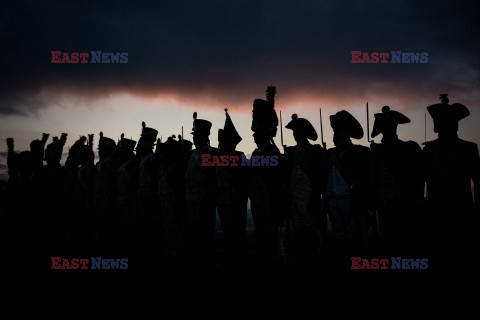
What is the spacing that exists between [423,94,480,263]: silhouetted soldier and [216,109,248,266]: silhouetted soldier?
371cm

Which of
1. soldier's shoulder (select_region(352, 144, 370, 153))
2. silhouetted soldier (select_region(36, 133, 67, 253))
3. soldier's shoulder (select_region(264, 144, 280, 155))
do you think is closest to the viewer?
soldier's shoulder (select_region(352, 144, 370, 153))

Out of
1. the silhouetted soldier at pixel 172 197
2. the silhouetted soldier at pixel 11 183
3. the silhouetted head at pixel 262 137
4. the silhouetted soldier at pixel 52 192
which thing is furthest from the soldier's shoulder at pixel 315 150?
the silhouetted soldier at pixel 11 183

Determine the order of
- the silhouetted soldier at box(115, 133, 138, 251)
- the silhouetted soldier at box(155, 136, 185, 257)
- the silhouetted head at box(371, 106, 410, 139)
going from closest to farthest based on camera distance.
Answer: the silhouetted head at box(371, 106, 410, 139)
the silhouetted soldier at box(155, 136, 185, 257)
the silhouetted soldier at box(115, 133, 138, 251)

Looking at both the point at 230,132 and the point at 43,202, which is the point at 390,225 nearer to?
the point at 230,132

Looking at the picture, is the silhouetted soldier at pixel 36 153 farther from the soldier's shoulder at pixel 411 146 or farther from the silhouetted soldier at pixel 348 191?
the soldier's shoulder at pixel 411 146

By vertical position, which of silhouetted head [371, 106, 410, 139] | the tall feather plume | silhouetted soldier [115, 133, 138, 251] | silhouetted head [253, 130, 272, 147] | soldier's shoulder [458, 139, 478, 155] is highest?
the tall feather plume

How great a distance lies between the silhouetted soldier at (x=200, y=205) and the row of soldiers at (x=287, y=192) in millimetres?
25

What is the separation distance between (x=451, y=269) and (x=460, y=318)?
191cm

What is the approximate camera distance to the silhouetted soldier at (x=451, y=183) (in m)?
5.16

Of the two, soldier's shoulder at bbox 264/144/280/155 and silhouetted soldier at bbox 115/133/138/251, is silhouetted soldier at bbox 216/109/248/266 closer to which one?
soldier's shoulder at bbox 264/144/280/155

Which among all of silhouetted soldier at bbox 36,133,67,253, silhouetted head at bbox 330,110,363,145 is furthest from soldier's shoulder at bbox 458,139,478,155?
silhouetted soldier at bbox 36,133,67,253

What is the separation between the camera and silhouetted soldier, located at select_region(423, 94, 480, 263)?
16.9 feet

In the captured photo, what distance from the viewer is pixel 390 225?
Answer: 6.20m

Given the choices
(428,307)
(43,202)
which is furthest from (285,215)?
(43,202)
